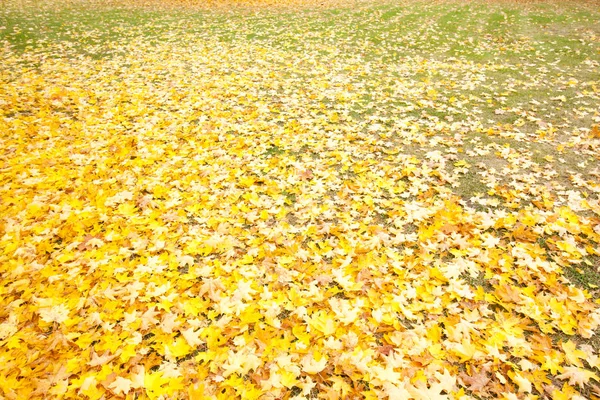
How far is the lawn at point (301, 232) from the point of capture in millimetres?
2688

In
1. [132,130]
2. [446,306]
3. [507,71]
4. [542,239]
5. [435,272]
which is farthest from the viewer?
[507,71]

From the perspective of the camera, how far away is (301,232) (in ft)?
13.0

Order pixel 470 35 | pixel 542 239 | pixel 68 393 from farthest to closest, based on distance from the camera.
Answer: pixel 470 35 → pixel 542 239 → pixel 68 393

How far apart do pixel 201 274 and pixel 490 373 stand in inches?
108

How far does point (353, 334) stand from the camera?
9.51 feet

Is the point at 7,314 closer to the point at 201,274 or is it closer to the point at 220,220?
the point at 201,274

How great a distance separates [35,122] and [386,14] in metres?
13.6

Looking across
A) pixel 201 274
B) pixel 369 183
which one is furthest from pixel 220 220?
pixel 369 183

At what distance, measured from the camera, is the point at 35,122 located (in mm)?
6086

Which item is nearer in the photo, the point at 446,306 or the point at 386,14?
the point at 446,306

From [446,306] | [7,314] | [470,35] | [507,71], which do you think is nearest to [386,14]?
[470,35]

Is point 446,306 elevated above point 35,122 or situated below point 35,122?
below

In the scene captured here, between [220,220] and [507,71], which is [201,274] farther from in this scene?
[507,71]

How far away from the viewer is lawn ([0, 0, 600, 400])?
2.69m
